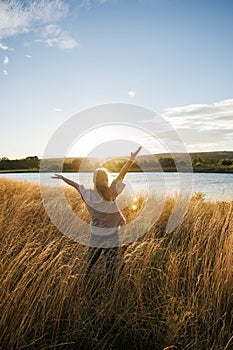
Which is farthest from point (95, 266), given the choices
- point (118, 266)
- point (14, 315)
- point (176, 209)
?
point (176, 209)

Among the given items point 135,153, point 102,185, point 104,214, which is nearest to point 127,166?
point 135,153

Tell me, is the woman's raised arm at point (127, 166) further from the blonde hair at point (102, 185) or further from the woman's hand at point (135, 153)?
the blonde hair at point (102, 185)

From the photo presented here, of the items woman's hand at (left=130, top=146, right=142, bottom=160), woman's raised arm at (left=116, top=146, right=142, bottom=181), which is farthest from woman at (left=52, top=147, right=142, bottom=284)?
woman's hand at (left=130, top=146, right=142, bottom=160)

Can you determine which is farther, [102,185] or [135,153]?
[135,153]

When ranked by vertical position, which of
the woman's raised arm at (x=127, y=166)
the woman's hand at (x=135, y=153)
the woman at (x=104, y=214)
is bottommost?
the woman at (x=104, y=214)

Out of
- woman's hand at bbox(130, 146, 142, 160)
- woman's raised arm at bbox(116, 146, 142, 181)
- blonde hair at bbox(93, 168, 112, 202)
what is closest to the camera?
blonde hair at bbox(93, 168, 112, 202)

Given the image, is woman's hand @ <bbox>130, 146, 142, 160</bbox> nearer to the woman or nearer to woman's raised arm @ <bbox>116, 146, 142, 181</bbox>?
woman's raised arm @ <bbox>116, 146, 142, 181</bbox>

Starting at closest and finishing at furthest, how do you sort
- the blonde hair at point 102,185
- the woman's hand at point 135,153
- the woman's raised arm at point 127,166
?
the blonde hair at point 102,185, the woman's raised arm at point 127,166, the woman's hand at point 135,153

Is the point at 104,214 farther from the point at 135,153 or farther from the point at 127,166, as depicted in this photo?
the point at 135,153

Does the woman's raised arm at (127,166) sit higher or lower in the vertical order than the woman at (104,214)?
higher

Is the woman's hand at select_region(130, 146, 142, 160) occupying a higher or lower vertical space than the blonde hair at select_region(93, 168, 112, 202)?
higher

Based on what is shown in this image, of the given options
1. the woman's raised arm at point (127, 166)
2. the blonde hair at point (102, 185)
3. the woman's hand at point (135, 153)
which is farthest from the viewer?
the woman's hand at point (135, 153)

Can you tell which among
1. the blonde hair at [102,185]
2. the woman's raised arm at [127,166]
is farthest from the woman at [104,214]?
the woman's raised arm at [127,166]

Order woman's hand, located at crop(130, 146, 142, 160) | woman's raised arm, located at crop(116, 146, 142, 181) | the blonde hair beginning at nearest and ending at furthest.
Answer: the blonde hair < woman's raised arm, located at crop(116, 146, 142, 181) < woman's hand, located at crop(130, 146, 142, 160)
